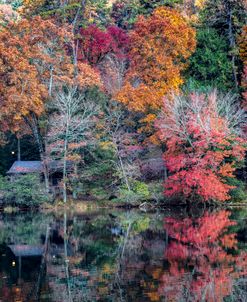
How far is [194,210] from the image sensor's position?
4134 cm

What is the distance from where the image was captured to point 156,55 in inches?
1891

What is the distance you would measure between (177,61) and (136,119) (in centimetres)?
591

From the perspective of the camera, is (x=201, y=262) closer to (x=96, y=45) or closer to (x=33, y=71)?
(x=33, y=71)

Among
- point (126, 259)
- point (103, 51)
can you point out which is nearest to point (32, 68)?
point (103, 51)

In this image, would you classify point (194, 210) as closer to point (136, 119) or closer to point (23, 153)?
point (136, 119)

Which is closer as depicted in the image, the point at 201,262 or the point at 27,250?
the point at 201,262

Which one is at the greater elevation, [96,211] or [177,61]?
[177,61]

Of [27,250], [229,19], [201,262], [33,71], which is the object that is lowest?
[27,250]

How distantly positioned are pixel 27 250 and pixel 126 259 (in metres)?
4.93

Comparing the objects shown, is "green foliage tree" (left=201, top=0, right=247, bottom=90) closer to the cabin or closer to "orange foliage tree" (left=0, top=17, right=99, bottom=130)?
"orange foliage tree" (left=0, top=17, right=99, bottom=130)

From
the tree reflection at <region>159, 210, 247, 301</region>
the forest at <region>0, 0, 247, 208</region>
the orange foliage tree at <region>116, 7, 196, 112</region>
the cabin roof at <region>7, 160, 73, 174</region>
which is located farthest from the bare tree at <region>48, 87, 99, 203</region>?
the tree reflection at <region>159, 210, 247, 301</region>

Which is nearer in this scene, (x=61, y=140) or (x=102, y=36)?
(x=61, y=140)

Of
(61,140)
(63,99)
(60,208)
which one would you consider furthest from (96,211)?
(63,99)

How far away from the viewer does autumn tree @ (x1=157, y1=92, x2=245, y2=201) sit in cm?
4122
